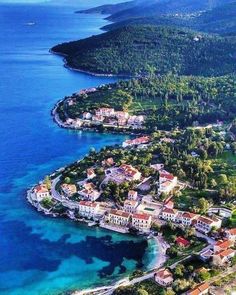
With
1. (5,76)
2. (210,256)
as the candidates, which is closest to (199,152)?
(210,256)

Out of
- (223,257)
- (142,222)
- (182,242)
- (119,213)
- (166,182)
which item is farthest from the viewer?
(166,182)

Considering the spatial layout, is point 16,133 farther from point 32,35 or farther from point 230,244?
point 32,35

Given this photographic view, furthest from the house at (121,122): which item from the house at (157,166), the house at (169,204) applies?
the house at (169,204)

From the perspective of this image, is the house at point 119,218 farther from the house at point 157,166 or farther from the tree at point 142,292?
the tree at point 142,292

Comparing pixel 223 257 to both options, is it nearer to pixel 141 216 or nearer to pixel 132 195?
pixel 141 216

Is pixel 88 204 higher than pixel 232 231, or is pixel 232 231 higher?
pixel 88 204

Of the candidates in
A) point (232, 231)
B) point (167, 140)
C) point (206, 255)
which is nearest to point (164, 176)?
point (232, 231)
